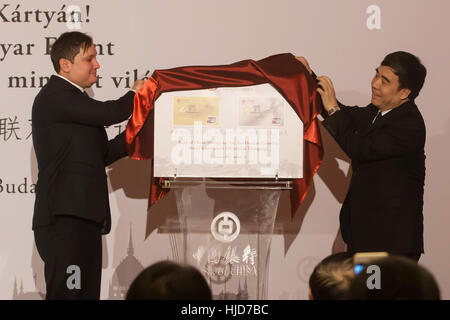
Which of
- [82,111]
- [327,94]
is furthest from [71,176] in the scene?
[327,94]

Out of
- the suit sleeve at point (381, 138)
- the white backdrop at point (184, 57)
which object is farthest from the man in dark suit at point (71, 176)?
the suit sleeve at point (381, 138)

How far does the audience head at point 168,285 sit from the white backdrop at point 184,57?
2404 mm

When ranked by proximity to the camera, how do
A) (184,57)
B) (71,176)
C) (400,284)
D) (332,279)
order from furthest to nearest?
1. (184,57)
2. (71,176)
3. (332,279)
4. (400,284)

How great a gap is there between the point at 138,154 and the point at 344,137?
0.93 meters

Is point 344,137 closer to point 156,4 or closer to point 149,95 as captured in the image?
point 149,95

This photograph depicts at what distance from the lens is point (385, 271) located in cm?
145

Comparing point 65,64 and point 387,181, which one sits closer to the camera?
point 387,181

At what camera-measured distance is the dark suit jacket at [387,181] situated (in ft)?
10.1

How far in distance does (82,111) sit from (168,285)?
1819 mm

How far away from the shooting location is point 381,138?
3.11 metres

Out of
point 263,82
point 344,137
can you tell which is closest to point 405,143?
point 344,137

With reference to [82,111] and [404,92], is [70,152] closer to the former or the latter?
[82,111]

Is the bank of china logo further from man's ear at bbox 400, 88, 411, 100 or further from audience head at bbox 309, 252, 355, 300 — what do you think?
audience head at bbox 309, 252, 355, 300

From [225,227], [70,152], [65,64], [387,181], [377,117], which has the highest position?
[65,64]
